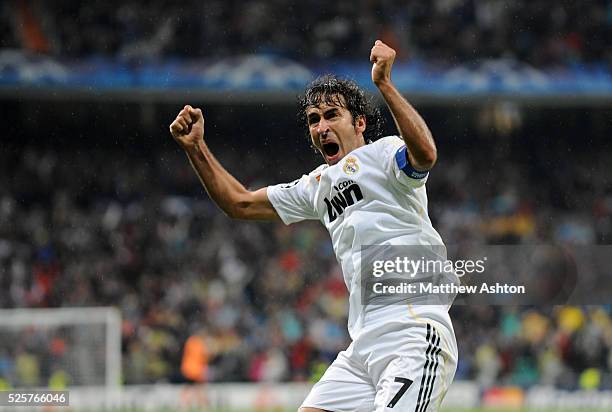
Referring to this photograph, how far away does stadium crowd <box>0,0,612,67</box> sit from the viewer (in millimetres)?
17734

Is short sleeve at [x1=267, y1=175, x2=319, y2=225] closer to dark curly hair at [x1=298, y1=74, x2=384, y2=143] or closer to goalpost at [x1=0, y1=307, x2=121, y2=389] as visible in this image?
dark curly hair at [x1=298, y1=74, x2=384, y2=143]

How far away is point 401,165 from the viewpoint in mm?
4090

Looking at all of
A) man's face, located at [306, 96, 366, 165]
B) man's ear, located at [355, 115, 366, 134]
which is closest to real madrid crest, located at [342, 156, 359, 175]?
man's face, located at [306, 96, 366, 165]

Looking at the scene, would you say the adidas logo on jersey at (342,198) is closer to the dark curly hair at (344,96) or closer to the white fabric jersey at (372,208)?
the white fabric jersey at (372,208)

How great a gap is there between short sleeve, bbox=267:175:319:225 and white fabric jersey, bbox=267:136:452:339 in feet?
0.95

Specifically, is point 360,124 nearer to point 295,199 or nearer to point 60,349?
point 295,199

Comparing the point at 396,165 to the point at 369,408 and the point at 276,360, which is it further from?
the point at 276,360

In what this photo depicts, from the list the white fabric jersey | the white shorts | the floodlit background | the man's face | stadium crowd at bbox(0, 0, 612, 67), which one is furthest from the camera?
stadium crowd at bbox(0, 0, 612, 67)

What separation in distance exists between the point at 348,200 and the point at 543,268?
16.8ft

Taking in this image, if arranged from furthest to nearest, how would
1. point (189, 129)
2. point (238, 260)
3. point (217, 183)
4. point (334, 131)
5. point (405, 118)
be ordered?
point (238, 260) → point (217, 183) → point (189, 129) → point (334, 131) → point (405, 118)

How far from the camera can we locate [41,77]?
684 inches

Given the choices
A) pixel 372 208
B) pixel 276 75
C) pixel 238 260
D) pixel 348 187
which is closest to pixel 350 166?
pixel 348 187

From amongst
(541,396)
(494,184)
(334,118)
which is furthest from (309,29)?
(334,118)

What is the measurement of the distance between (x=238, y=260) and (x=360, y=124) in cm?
1182
